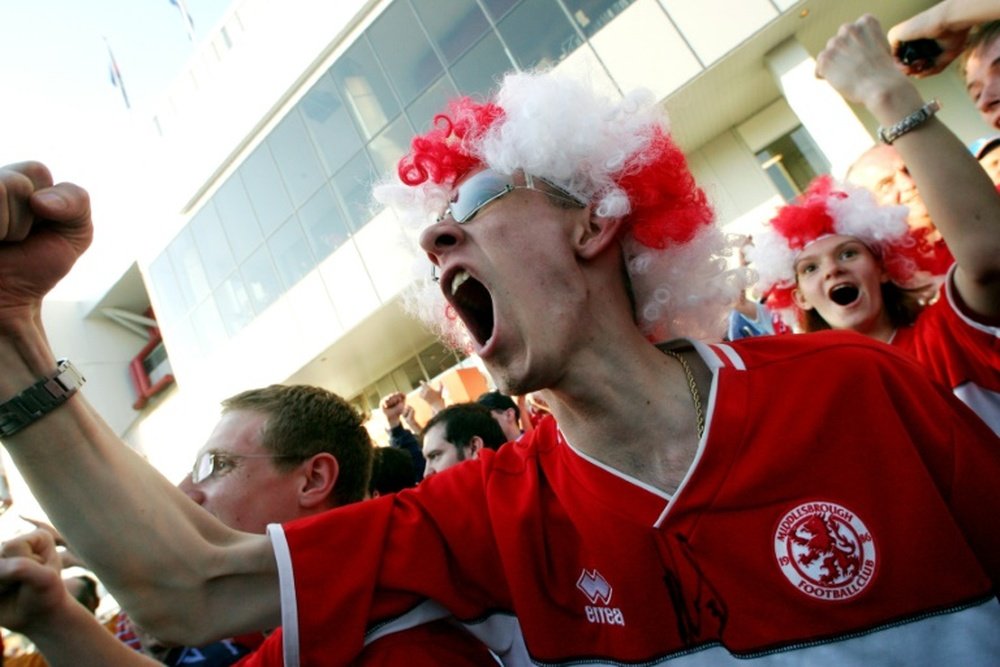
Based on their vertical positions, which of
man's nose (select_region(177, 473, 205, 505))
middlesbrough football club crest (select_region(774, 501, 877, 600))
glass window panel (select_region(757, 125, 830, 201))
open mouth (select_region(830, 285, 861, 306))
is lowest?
middlesbrough football club crest (select_region(774, 501, 877, 600))

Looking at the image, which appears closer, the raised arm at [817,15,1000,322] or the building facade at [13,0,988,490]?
the raised arm at [817,15,1000,322]

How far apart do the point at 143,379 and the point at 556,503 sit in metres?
27.5

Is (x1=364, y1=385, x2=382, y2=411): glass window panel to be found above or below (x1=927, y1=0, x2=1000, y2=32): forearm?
above

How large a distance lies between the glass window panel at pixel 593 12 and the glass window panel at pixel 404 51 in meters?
3.01

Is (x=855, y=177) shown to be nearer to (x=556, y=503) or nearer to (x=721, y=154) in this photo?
(x=556, y=503)

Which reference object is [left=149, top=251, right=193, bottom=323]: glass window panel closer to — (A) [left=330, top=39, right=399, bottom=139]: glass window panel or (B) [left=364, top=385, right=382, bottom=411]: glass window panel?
(B) [left=364, top=385, right=382, bottom=411]: glass window panel

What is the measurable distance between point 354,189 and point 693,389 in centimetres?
1328

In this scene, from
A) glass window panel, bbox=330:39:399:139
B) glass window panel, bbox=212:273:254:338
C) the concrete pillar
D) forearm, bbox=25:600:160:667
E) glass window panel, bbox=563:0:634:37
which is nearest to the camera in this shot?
forearm, bbox=25:600:160:667

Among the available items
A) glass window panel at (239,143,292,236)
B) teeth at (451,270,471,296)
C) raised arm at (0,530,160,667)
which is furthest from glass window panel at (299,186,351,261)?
raised arm at (0,530,160,667)

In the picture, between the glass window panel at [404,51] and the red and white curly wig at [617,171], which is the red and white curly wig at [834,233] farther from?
the glass window panel at [404,51]

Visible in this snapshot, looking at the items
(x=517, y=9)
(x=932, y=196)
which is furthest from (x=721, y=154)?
(x=932, y=196)

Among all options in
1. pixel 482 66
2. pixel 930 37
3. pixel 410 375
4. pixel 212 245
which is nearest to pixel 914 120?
pixel 930 37

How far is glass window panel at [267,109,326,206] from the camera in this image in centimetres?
1451

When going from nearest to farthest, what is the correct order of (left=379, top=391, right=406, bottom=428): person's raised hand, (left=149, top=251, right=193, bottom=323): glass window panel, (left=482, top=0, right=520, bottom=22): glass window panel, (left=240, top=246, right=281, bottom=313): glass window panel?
(left=379, top=391, right=406, bottom=428): person's raised hand → (left=482, top=0, right=520, bottom=22): glass window panel → (left=240, top=246, right=281, bottom=313): glass window panel → (left=149, top=251, right=193, bottom=323): glass window panel
